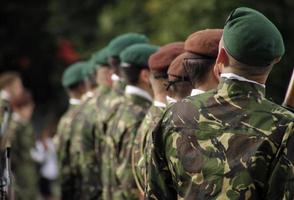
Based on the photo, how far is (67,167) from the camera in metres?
9.62

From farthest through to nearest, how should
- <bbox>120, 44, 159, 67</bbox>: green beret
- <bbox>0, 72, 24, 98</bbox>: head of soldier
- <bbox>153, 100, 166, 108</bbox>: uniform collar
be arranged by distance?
<bbox>0, 72, 24, 98</bbox>: head of soldier < <bbox>120, 44, 159, 67</bbox>: green beret < <bbox>153, 100, 166, 108</bbox>: uniform collar

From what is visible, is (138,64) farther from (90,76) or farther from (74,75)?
(74,75)

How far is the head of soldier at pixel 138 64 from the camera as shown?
707cm

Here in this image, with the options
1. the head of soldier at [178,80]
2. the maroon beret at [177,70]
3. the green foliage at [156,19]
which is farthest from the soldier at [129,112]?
the green foliage at [156,19]

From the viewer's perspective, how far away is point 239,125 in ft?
13.8

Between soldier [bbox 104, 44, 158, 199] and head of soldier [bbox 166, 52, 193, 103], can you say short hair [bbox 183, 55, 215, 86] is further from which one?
soldier [bbox 104, 44, 158, 199]

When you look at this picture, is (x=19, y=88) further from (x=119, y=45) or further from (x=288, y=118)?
(x=288, y=118)

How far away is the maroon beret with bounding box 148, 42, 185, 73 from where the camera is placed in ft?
19.6

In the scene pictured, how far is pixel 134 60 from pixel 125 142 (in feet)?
1.95

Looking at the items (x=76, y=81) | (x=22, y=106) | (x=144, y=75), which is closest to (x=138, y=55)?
(x=144, y=75)

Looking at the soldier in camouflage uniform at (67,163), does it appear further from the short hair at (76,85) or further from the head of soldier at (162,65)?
the head of soldier at (162,65)

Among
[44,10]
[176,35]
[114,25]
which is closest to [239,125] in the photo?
[176,35]

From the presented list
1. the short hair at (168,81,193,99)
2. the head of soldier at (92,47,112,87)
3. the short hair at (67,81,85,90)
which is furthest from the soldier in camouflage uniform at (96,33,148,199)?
the short hair at (67,81,85,90)

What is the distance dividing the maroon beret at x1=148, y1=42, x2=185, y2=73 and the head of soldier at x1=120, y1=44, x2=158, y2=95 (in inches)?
38.7
